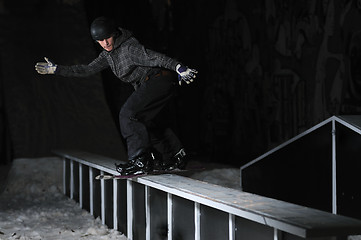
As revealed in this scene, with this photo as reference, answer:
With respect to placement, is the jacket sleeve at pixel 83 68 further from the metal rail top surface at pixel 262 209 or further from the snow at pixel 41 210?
the snow at pixel 41 210

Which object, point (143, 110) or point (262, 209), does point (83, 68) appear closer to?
point (143, 110)

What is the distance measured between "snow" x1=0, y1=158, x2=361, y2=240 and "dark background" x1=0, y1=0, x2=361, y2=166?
49 cm

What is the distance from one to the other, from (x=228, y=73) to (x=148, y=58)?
590cm

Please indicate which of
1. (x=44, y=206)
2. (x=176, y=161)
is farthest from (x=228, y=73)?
(x=176, y=161)

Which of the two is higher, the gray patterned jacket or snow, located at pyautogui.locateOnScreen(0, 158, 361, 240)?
the gray patterned jacket

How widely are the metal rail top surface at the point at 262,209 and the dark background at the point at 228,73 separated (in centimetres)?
372

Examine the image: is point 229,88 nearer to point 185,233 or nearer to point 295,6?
point 295,6

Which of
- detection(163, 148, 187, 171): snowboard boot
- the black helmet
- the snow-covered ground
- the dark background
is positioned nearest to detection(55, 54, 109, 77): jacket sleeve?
the black helmet

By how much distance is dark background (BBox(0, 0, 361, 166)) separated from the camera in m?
7.68

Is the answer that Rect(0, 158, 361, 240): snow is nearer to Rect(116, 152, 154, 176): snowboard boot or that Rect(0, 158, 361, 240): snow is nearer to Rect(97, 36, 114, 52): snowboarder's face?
Rect(116, 152, 154, 176): snowboard boot

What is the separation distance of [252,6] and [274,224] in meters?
7.18

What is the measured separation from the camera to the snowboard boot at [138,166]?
4605mm

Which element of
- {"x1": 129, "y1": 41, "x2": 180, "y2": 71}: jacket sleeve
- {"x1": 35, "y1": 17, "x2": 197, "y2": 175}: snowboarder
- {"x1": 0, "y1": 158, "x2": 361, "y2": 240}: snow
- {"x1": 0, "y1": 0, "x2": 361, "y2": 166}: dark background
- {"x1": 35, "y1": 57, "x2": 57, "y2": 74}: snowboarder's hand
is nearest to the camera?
{"x1": 129, "y1": 41, "x2": 180, "y2": 71}: jacket sleeve

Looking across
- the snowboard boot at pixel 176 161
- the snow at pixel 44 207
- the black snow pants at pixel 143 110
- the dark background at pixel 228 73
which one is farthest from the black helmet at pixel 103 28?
the dark background at pixel 228 73
